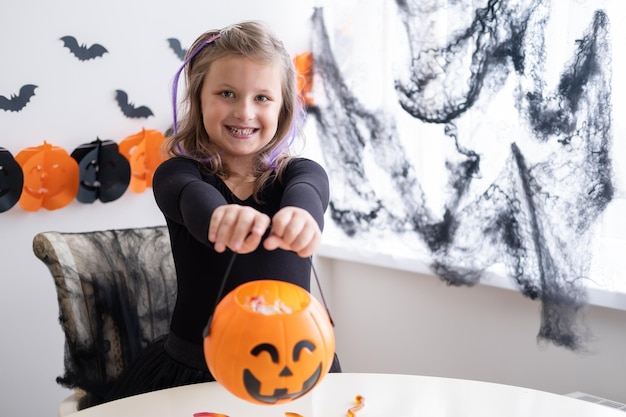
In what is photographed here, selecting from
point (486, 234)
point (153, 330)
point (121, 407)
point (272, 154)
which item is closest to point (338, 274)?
point (486, 234)

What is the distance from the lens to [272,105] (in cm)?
129

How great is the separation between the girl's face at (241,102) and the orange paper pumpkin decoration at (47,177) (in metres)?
0.79

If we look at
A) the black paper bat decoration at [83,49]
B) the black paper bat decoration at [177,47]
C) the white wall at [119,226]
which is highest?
the black paper bat decoration at [177,47]

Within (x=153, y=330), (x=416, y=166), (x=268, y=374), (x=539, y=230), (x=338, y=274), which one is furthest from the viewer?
(x=338, y=274)

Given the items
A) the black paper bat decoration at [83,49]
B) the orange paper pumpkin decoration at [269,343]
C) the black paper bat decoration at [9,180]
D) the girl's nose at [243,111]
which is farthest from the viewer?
the black paper bat decoration at [83,49]

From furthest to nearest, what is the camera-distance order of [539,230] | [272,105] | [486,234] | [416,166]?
1. [416,166]
2. [486,234]
3. [539,230]
4. [272,105]

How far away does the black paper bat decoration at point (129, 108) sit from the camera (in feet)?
6.85

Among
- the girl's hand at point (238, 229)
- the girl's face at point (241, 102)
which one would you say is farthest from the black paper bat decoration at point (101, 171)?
the girl's hand at point (238, 229)

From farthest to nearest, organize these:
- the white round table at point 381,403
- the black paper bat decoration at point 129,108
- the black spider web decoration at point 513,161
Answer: the black paper bat decoration at point 129,108 → the black spider web decoration at point 513,161 → the white round table at point 381,403

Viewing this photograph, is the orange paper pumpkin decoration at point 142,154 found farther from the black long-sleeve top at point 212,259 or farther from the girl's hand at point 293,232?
the girl's hand at point 293,232

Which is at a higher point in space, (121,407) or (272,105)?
(272,105)

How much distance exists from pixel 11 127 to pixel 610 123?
145 cm

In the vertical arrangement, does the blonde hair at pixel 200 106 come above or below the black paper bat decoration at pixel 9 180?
above

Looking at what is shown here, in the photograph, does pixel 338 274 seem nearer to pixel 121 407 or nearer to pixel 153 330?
pixel 153 330
